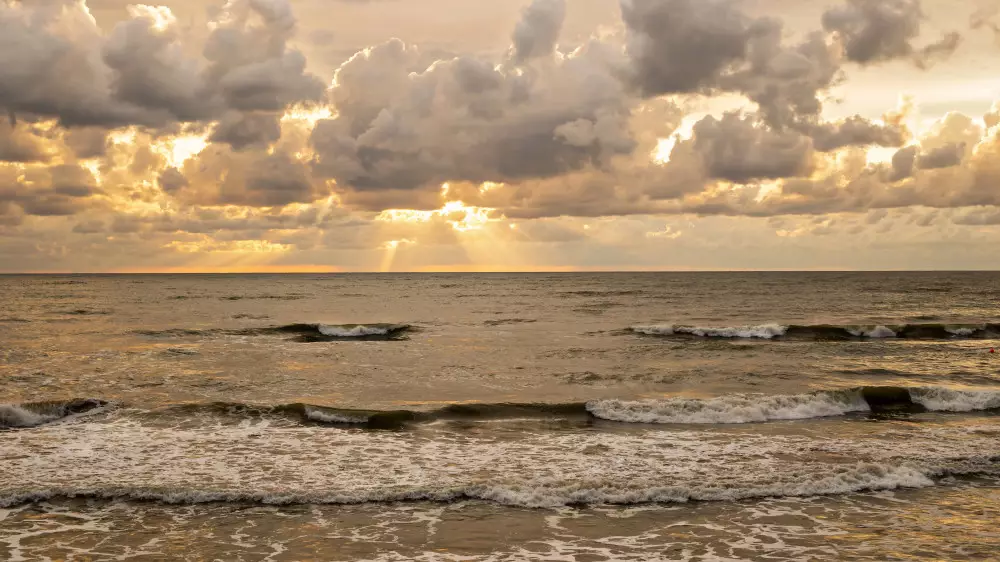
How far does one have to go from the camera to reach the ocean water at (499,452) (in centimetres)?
1223

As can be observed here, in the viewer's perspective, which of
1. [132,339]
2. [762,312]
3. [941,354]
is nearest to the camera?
[941,354]

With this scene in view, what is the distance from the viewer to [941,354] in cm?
3784

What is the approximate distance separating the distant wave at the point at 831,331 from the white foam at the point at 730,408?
2222cm

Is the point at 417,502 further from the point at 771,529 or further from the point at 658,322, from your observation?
the point at 658,322

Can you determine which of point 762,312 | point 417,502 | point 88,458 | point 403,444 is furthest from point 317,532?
point 762,312

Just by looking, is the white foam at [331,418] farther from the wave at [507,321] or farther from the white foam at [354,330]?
the wave at [507,321]

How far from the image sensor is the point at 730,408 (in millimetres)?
22953

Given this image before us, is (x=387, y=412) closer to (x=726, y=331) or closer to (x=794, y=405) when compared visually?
(x=794, y=405)

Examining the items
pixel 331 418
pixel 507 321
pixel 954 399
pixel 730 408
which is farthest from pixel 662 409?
pixel 507 321

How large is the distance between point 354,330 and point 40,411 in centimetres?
2870

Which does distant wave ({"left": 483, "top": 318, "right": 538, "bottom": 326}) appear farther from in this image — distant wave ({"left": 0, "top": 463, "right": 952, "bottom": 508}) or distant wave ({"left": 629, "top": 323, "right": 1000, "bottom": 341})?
distant wave ({"left": 0, "top": 463, "right": 952, "bottom": 508})

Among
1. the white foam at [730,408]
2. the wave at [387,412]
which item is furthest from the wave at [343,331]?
the white foam at [730,408]

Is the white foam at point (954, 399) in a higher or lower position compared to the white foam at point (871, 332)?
lower

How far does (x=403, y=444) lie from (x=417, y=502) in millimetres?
4944
